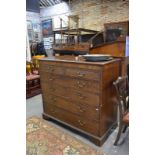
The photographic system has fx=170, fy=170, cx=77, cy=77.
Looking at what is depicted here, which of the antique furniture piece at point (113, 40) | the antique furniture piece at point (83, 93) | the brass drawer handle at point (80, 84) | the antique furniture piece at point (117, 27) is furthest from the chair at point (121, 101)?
the antique furniture piece at point (117, 27)

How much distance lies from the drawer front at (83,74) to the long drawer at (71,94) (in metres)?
0.21

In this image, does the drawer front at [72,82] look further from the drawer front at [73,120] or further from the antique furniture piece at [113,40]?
the antique furniture piece at [113,40]

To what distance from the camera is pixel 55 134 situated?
8.02 ft

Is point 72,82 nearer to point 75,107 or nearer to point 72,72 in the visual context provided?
point 72,72

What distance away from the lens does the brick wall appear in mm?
5652

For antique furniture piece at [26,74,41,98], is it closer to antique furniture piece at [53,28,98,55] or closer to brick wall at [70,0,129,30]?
antique furniture piece at [53,28,98,55]

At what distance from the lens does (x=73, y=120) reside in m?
2.44

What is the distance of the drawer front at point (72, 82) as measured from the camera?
204 cm

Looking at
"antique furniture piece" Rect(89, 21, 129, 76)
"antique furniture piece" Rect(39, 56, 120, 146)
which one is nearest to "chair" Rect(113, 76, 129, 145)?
"antique furniture piece" Rect(39, 56, 120, 146)

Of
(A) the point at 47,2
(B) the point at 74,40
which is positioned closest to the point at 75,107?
(B) the point at 74,40
